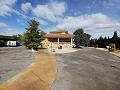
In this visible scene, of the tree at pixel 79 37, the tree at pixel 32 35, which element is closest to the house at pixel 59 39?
the tree at pixel 79 37

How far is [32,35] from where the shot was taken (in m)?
27.9

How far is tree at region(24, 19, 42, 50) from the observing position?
28062 mm

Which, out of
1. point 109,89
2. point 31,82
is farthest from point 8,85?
point 109,89

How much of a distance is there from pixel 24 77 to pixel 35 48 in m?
20.0

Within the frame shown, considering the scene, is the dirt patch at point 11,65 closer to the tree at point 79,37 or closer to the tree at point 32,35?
the tree at point 32,35

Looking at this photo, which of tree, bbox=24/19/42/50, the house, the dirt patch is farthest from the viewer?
the house

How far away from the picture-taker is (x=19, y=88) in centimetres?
766

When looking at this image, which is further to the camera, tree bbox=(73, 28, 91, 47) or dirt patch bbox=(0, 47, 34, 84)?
tree bbox=(73, 28, 91, 47)

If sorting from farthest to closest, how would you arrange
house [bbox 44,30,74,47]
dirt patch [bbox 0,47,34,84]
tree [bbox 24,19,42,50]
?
house [bbox 44,30,74,47], tree [bbox 24,19,42,50], dirt patch [bbox 0,47,34,84]

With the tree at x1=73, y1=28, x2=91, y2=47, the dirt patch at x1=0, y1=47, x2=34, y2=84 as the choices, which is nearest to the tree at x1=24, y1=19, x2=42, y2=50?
the dirt patch at x1=0, y1=47, x2=34, y2=84

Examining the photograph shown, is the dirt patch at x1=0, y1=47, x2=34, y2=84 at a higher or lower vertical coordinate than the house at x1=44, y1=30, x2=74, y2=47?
Result: lower

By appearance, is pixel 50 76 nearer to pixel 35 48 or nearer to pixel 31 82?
pixel 31 82

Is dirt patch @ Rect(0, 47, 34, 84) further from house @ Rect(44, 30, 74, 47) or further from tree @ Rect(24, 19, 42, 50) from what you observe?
house @ Rect(44, 30, 74, 47)

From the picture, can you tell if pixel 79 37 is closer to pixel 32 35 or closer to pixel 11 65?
pixel 32 35
